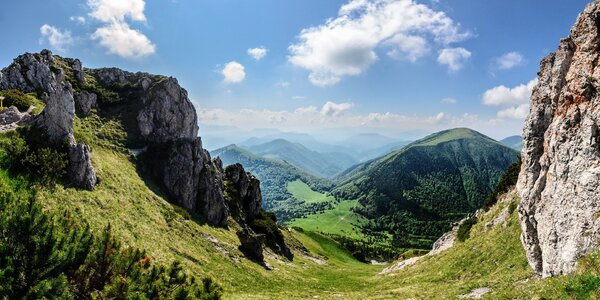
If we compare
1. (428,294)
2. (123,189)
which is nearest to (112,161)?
(123,189)

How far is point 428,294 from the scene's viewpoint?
3578 centimetres

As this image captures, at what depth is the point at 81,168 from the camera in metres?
44.2

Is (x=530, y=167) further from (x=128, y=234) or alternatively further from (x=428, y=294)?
(x=128, y=234)

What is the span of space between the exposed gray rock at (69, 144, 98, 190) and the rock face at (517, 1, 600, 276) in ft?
173

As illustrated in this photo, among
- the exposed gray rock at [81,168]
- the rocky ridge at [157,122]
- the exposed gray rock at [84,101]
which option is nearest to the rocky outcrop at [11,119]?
the rocky ridge at [157,122]

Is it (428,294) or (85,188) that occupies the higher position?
(85,188)

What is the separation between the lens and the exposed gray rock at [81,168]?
143ft

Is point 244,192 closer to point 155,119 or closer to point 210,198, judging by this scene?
point 210,198

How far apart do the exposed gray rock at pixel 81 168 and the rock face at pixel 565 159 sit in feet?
173

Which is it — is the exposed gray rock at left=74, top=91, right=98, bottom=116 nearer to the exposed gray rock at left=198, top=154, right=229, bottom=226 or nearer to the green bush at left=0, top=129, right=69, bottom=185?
the exposed gray rock at left=198, top=154, right=229, bottom=226

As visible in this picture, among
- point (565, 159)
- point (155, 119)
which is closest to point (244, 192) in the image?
point (155, 119)

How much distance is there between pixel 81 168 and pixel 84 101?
35.4 metres

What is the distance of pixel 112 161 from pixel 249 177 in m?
46.4

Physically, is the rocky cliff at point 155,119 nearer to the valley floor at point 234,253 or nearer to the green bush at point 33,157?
the green bush at point 33,157
